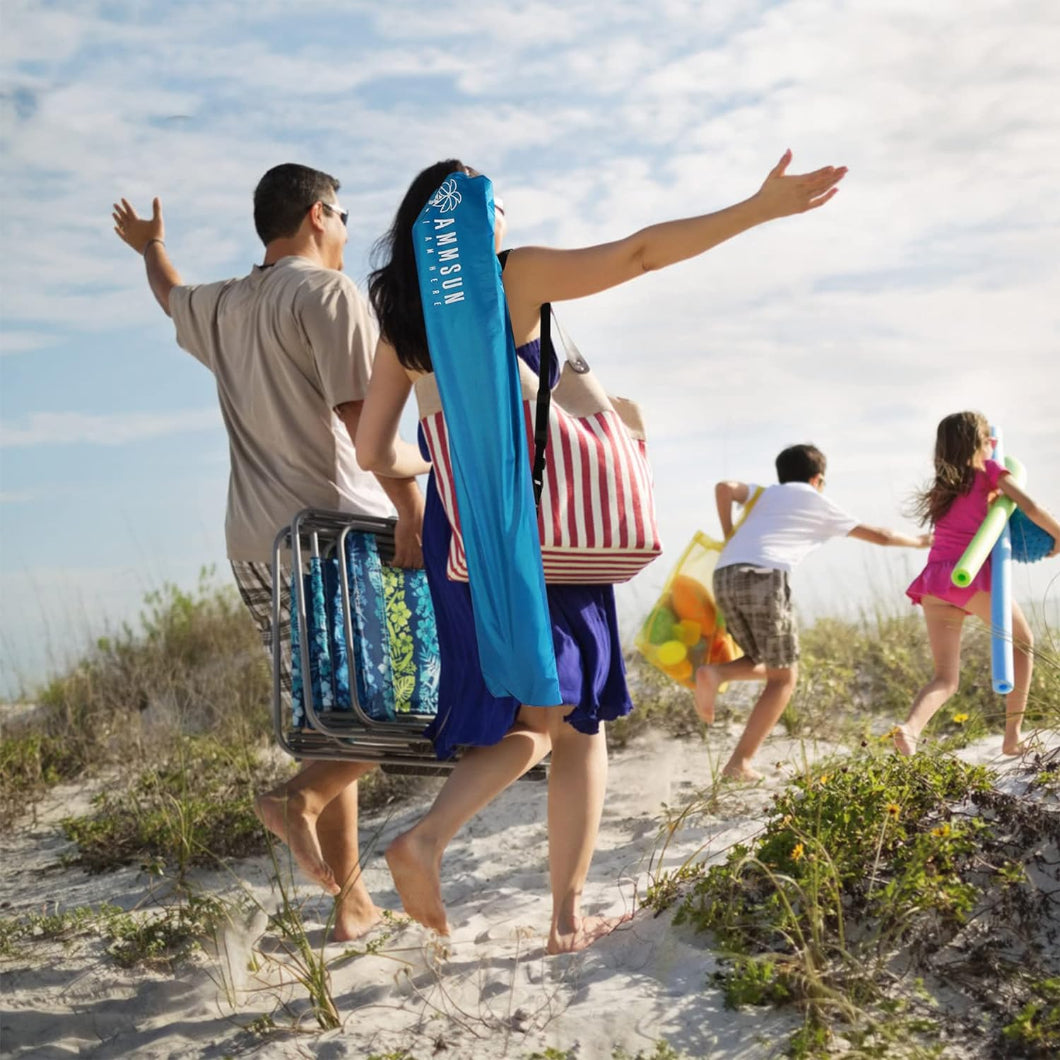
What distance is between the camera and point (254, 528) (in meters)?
3.78

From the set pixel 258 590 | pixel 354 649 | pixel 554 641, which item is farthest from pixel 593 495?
pixel 258 590

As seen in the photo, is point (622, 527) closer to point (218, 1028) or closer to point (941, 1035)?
point (941, 1035)

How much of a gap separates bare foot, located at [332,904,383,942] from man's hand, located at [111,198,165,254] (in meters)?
2.47

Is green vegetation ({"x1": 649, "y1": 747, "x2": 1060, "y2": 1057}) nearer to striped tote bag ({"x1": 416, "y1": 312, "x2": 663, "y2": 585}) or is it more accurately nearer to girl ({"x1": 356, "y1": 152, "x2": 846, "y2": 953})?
girl ({"x1": 356, "y1": 152, "x2": 846, "y2": 953})

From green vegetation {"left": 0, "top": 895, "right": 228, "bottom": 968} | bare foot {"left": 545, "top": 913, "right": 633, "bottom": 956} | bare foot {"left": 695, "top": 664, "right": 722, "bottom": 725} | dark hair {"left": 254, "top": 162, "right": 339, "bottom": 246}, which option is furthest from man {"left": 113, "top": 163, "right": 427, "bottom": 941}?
bare foot {"left": 695, "top": 664, "right": 722, "bottom": 725}

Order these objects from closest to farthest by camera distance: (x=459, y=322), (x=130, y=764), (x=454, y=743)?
1. (x=459, y=322)
2. (x=454, y=743)
3. (x=130, y=764)

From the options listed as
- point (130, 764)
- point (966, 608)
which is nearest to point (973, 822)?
point (966, 608)

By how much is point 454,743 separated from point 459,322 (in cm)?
107

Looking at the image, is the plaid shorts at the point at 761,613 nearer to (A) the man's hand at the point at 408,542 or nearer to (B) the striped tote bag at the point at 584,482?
(A) the man's hand at the point at 408,542

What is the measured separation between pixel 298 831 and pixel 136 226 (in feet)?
7.81

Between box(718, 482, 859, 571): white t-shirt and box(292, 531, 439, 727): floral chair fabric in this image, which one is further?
box(718, 482, 859, 571): white t-shirt

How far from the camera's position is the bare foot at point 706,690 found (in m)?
5.67

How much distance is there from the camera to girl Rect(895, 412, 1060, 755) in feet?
18.0

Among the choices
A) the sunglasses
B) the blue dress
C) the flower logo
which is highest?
the sunglasses
